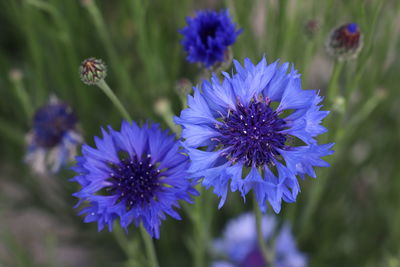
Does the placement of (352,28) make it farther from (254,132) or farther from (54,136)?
(54,136)

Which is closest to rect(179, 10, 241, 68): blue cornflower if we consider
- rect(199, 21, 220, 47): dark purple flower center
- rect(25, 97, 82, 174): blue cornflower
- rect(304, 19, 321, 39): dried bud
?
rect(199, 21, 220, 47): dark purple flower center

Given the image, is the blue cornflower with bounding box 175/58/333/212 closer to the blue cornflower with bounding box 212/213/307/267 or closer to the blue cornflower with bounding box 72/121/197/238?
the blue cornflower with bounding box 72/121/197/238

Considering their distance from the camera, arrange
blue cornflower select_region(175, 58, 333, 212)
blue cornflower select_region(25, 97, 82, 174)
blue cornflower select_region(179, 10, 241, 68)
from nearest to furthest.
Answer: blue cornflower select_region(175, 58, 333, 212)
blue cornflower select_region(179, 10, 241, 68)
blue cornflower select_region(25, 97, 82, 174)

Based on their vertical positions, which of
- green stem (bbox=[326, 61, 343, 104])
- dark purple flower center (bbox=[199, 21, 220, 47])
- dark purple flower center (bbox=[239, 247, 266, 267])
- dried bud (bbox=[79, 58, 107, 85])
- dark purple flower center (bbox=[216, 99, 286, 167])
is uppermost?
dark purple flower center (bbox=[199, 21, 220, 47])

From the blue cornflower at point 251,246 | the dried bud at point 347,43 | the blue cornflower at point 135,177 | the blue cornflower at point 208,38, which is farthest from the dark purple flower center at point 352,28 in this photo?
the blue cornflower at point 251,246

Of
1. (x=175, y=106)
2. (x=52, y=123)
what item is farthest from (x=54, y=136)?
(x=175, y=106)

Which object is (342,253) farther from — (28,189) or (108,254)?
(28,189)

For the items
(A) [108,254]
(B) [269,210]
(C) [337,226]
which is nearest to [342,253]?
(C) [337,226]

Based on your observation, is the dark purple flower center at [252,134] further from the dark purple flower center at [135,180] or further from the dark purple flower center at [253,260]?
the dark purple flower center at [253,260]
